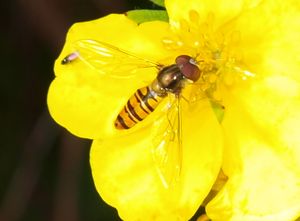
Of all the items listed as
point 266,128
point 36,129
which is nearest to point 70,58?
point 266,128

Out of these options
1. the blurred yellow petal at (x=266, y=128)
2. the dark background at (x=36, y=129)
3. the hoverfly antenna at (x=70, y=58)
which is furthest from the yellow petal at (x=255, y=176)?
the dark background at (x=36, y=129)

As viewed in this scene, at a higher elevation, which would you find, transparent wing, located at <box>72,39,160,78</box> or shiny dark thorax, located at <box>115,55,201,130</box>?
transparent wing, located at <box>72,39,160,78</box>

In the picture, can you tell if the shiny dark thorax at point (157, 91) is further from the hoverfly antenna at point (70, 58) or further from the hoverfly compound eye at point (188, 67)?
the hoverfly antenna at point (70, 58)

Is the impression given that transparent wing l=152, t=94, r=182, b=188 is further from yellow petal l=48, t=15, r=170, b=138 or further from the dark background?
the dark background

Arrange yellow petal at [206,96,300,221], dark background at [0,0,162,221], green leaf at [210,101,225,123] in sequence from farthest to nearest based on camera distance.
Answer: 1. dark background at [0,0,162,221]
2. green leaf at [210,101,225,123]
3. yellow petal at [206,96,300,221]

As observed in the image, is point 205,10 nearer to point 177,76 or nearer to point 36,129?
point 177,76

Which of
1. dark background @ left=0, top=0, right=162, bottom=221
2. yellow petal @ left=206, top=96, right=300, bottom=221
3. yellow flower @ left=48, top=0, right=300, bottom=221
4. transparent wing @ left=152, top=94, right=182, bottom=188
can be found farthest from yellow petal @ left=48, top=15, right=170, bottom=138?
dark background @ left=0, top=0, right=162, bottom=221

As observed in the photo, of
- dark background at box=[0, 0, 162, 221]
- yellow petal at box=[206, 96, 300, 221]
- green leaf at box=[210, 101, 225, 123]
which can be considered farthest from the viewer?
dark background at box=[0, 0, 162, 221]
